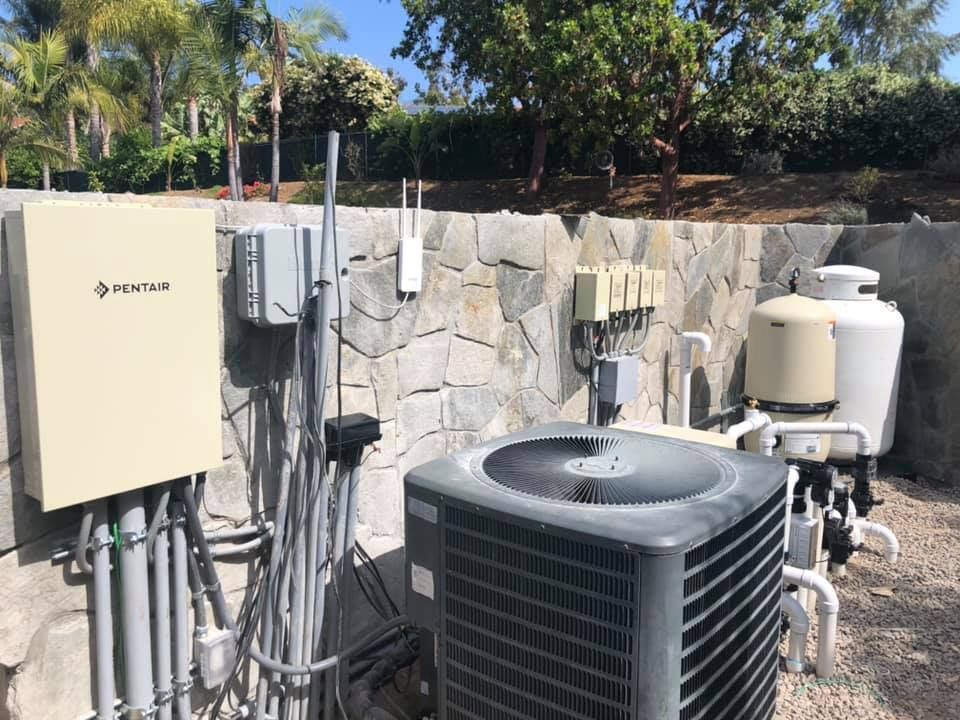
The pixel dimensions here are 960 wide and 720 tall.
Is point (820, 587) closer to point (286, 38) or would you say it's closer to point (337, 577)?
point (337, 577)

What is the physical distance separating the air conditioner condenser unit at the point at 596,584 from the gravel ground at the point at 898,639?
1.03 m

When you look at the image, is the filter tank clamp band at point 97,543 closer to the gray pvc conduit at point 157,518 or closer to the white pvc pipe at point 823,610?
the gray pvc conduit at point 157,518

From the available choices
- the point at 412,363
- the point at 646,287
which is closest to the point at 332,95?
the point at 646,287

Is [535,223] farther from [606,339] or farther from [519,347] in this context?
[606,339]

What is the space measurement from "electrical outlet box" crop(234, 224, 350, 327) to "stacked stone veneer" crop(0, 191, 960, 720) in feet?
0.22

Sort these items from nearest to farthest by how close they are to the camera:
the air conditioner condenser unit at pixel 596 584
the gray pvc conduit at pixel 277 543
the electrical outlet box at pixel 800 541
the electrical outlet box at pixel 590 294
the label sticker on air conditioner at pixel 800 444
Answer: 1. the air conditioner condenser unit at pixel 596 584
2. the gray pvc conduit at pixel 277 543
3. the electrical outlet box at pixel 800 541
4. the electrical outlet box at pixel 590 294
5. the label sticker on air conditioner at pixel 800 444

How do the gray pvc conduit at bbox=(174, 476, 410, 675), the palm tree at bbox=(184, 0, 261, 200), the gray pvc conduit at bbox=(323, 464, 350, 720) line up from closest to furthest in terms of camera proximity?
the gray pvc conduit at bbox=(174, 476, 410, 675), the gray pvc conduit at bbox=(323, 464, 350, 720), the palm tree at bbox=(184, 0, 261, 200)

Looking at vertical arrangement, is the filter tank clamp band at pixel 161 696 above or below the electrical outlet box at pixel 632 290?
below

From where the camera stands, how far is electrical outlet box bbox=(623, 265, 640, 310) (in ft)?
14.0

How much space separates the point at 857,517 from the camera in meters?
4.35

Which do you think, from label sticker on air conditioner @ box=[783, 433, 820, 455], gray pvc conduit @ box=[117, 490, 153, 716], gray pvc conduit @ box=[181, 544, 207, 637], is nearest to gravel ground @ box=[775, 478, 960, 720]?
label sticker on air conditioner @ box=[783, 433, 820, 455]


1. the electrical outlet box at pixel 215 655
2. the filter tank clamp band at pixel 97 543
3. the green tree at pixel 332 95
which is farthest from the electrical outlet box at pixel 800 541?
the green tree at pixel 332 95

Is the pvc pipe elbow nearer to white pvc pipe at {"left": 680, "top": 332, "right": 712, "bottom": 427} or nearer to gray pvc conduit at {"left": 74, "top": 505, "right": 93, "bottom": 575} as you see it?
white pvc pipe at {"left": 680, "top": 332, "right": 712, "bottom": 427}

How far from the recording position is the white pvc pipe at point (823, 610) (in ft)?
10.3
